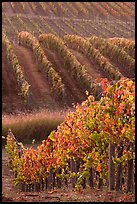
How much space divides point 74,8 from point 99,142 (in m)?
59.6

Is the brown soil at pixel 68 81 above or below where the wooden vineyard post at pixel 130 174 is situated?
above

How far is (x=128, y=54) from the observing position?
38.3 metres

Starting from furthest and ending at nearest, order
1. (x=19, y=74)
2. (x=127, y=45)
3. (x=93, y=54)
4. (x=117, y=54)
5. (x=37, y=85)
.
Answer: (x=127, y=45), (x=117, y=54), (x=93, y=54), (x=37, y=85), (x=19, y=74)

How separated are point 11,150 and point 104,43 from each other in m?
24.4

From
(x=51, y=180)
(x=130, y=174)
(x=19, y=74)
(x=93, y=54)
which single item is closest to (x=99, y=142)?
(x=130, y=174)

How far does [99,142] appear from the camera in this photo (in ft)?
31.3

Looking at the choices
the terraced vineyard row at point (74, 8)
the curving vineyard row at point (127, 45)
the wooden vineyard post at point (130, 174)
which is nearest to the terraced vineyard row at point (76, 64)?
the curving vineyard row at point (127, 45)

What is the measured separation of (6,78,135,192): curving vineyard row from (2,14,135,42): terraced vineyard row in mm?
40492

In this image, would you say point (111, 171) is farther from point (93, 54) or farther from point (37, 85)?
point (93, 54)

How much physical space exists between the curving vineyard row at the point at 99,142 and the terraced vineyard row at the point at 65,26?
40492 millimetres

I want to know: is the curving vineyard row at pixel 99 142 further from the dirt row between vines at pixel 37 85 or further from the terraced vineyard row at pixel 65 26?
the terraced vineyard row at pixel 65 26

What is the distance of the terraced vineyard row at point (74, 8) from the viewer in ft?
209

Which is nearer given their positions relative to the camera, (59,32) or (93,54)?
(93,54)

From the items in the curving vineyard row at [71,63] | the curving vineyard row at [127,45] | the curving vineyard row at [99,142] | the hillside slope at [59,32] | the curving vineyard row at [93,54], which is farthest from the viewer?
the curving vineyard row at [127,45]
